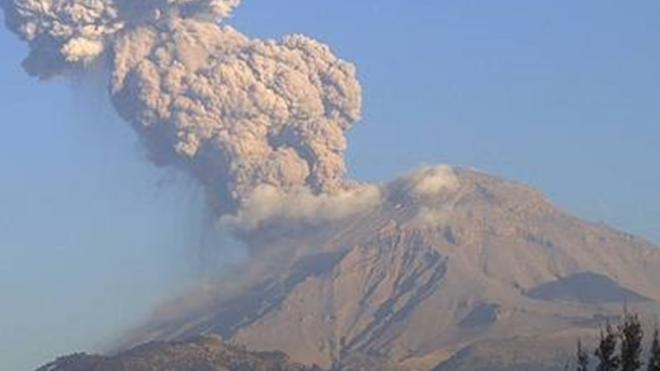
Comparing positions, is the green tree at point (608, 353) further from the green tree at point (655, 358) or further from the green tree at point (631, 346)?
the green tree at point (655, 358)

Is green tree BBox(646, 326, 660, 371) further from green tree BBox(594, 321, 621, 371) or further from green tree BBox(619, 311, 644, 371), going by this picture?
green tree BBox(594, 321, 621, 371)

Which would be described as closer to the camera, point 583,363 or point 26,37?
point 583,363

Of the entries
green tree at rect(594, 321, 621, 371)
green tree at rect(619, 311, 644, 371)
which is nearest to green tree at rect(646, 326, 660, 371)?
green tree at rect(619, 311, 644, 371)

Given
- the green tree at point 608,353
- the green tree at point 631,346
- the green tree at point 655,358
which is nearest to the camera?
the green tree at point 655,358

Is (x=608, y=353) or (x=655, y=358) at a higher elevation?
(x=608, y=353)

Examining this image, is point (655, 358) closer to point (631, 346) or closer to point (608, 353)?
point (631, 346)

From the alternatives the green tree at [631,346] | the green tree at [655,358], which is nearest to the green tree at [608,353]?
the green tree at [631,346]

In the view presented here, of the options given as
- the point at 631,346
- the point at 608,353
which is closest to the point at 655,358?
the point at 631,346

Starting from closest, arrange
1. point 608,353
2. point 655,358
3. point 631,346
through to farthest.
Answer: point 655,358 < point 631,346 < point 608,353

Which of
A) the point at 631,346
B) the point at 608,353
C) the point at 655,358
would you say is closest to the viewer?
the point at 655,358

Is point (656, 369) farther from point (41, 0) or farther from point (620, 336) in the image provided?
point (41, 0)

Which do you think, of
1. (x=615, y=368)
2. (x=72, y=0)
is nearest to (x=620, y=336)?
(x=615, y=368)
